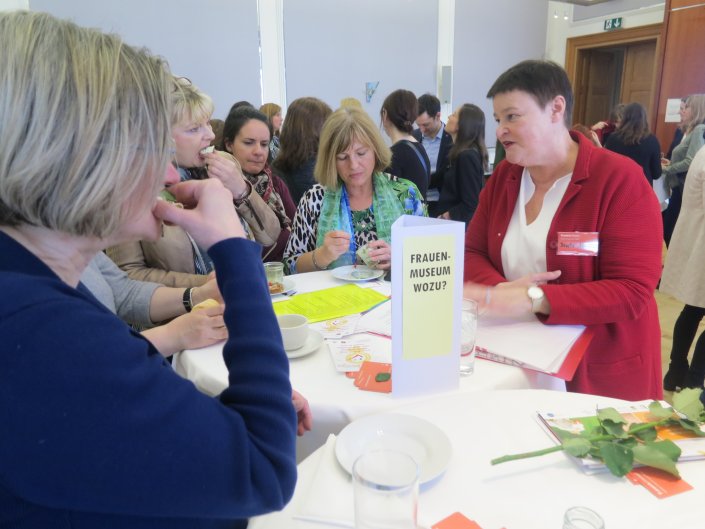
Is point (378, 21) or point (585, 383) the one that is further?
point (378, 21)

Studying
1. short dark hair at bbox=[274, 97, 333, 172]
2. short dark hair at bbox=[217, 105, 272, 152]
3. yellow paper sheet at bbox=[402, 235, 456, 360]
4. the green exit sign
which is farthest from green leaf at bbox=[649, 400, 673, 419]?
the green exit sign

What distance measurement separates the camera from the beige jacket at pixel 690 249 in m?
2.81

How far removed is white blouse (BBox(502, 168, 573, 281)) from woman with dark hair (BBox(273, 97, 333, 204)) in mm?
1961

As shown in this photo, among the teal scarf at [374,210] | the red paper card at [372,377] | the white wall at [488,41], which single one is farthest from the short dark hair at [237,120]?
the white wall at [488,41]

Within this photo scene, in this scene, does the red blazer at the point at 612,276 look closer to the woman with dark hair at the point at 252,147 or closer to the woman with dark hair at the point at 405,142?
the woman with dark hair at the point at 252,147

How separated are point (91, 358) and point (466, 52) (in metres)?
8.28

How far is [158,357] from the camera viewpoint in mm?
617

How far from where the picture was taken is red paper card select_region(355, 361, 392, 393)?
3.55 ft

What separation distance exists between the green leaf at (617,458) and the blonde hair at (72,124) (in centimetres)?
77

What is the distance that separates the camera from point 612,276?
1447mm

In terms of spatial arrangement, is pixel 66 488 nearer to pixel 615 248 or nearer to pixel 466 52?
pixel 615 248

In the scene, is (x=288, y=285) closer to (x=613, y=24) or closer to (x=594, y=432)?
(x=594, y=432)

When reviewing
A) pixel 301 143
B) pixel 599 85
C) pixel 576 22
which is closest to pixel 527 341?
pixel 301 143

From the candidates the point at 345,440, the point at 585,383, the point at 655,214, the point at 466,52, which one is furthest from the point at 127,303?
the point at 466,52
